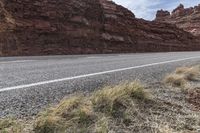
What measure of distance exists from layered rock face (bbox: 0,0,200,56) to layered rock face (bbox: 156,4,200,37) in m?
38.1

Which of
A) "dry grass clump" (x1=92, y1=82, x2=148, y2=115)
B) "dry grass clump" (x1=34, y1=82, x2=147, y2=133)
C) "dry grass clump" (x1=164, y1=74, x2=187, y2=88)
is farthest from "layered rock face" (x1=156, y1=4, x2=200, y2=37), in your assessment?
"dry grass clump" (x1=34, y1=82, x2=147, y2=133)

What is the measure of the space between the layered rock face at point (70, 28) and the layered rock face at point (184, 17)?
38088mm

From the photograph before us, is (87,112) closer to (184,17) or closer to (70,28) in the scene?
(70,28)

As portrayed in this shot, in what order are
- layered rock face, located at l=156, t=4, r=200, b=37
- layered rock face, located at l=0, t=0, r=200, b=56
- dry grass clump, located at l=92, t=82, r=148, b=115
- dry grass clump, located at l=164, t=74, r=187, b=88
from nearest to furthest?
dry grass clump, located at l=92, t=82, r=148, b=115
dry grass clump, located at l=164, t=74, r=187, b=88
layered rock face, located at l=0, t=0, r=200, b=56
layered rock face, located at l=156, t=4, r=200, b=37

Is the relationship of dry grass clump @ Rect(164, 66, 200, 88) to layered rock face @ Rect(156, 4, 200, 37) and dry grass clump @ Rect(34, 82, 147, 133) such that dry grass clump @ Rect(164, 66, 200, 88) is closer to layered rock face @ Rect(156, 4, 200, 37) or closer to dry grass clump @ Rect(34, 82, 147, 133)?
dry grass clump @ Rect(34, 82, 147, 133)

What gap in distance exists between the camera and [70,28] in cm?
2736

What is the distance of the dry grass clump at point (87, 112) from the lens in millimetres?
3295

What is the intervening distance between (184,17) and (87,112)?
84.3 metres

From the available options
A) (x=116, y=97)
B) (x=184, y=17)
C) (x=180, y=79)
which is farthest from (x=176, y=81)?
(x=184, y=17)

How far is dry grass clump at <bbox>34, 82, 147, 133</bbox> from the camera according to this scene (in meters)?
3.29

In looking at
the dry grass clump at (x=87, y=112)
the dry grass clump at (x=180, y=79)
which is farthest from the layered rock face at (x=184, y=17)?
the dry grass clump at (x=87, y=112)

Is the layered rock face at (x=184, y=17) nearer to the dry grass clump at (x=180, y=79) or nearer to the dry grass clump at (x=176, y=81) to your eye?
the dry grass clump at (x=180, y=79)

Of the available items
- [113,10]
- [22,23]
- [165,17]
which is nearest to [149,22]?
[113,10]

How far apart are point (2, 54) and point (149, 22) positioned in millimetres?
24688
